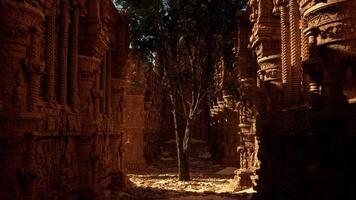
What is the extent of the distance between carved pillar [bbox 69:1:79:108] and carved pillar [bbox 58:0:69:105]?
599 millimetres

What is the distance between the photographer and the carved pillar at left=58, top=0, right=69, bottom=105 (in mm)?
11016

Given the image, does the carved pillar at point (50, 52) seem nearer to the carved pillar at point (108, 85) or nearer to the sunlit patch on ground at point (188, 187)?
the carved pillar at point (108, 85)

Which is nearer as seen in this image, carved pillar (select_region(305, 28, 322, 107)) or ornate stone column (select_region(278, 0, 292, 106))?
carved pillar (select_region(305, 28, 322, 107))

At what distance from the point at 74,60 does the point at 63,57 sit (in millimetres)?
862

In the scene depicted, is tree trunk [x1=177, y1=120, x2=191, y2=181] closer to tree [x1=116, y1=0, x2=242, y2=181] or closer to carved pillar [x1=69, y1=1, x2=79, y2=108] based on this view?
tree [x1=116, y1=0, x2=242, y2=181]

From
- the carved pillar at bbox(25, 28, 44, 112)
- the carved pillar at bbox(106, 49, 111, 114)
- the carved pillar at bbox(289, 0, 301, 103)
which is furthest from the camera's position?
the carved pillar at bbox(106, 49, 111, 114)

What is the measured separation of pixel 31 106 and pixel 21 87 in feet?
1.46

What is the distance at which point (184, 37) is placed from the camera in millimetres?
20875

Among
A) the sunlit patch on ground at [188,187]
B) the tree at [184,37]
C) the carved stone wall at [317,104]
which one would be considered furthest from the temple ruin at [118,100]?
the tree at [184,37]

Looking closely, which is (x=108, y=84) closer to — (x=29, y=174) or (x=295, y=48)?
(x=295, y=48)

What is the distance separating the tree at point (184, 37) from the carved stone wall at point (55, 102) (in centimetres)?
398

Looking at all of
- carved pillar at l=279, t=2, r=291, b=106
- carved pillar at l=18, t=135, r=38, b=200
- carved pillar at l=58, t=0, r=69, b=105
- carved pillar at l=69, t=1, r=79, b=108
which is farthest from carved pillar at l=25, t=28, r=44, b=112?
carved pillar at l=279, t=2, r=291, b=106

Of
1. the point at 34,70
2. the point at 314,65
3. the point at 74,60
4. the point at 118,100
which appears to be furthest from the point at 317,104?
the point at 118,100

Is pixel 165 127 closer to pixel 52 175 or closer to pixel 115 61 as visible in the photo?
pixel 115 61
